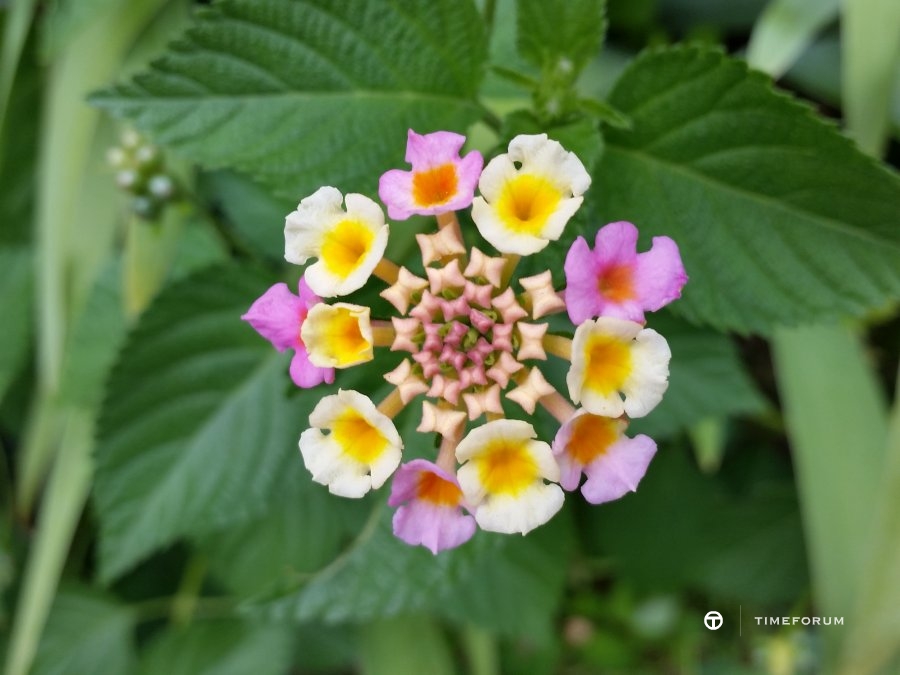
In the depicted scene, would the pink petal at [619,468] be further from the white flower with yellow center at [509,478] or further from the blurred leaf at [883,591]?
the blurred leaf at [883,591]

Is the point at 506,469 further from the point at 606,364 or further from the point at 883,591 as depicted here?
Answer: the point at 883,591

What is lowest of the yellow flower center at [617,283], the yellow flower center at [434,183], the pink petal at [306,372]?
the pink petal at [306,372]

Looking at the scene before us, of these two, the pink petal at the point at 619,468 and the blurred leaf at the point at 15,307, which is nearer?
the pink petal at the point at 619,468

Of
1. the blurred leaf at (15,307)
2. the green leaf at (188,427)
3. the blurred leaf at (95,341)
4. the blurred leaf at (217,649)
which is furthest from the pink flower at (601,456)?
the blurred leaf at (15,307)

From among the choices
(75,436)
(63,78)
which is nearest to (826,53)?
(63,78)

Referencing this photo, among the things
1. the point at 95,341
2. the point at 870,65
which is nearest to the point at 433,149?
the point at 870,65

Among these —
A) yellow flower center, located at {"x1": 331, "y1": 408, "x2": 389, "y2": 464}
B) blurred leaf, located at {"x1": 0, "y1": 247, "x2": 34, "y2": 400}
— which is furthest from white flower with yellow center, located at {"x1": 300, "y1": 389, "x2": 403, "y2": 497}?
blurred leaf, located at {"x1": 0, "y1": 247, "x2": 34, "y2": 400}

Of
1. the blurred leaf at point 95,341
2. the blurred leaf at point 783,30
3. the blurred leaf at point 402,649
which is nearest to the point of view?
the blurred leaf at point 783,30
